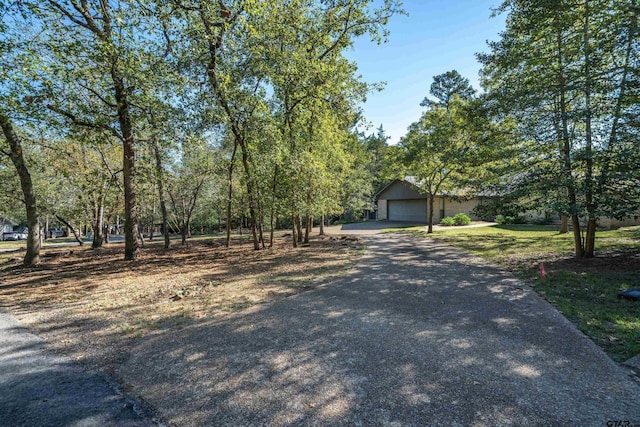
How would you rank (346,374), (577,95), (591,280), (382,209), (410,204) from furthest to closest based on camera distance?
(382,209), (410,204), (577,95), (591,280), (346,374)

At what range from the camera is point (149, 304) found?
5434 millimetres

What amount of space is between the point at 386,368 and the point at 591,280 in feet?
19.4

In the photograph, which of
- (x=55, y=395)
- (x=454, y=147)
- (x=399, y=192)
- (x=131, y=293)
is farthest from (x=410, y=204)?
(x=55, y=395)

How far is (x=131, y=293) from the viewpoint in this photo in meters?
6.22

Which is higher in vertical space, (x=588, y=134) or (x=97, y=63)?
(x=97, y=63)

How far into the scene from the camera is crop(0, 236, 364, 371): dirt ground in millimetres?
4138

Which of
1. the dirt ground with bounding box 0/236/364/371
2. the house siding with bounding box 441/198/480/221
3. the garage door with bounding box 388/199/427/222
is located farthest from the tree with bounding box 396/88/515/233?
the garage door with bounding box 388/199/427/222

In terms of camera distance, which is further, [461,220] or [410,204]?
[410,204]

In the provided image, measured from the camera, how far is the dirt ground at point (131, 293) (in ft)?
13.6

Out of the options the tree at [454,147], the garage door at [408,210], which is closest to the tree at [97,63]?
the tree at [454,147]

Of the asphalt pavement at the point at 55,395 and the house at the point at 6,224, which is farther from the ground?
the house at the point at 6,224

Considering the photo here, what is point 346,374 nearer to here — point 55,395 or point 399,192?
point 55,395

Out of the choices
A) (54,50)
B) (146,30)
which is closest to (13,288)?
(54,50)

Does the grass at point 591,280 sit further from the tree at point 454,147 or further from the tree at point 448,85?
the tree at point 448,85
